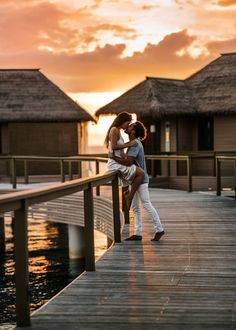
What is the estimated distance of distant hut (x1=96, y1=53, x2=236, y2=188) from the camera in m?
27.9

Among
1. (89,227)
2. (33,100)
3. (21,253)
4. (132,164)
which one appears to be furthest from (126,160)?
(33,100)

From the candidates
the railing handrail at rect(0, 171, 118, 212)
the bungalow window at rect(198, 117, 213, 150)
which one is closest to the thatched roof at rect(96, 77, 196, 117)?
the bungalow window at rect(198, 117, 213, 150)

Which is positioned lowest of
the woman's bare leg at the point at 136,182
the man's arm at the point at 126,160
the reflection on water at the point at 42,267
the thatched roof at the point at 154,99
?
the reflection on water at the point at 42,267

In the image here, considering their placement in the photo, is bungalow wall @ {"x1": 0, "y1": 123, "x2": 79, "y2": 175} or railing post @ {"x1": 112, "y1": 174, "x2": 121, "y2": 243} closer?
railing post @ {"x1": 112, "y1": 174, "x2": 121, "y2": 243}

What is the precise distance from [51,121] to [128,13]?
695 cm

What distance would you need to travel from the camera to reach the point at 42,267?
807 inches

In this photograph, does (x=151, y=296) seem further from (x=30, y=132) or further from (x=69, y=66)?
(x=69, y=66)

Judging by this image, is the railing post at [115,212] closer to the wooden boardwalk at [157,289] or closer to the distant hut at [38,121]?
the wooden boardwalk at [157,289]

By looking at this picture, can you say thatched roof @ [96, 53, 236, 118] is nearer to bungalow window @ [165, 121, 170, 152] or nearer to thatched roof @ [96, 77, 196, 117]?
thatched roof @ [96, 77, 196, 117]

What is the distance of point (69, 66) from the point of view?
41875 mm

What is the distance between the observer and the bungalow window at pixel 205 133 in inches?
1118

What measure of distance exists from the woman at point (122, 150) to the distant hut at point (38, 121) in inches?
793

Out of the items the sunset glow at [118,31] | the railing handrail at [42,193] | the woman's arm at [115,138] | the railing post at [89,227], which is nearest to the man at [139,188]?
the woman's arm at [115,138]

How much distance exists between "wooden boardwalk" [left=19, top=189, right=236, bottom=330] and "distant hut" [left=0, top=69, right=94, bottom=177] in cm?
1976
